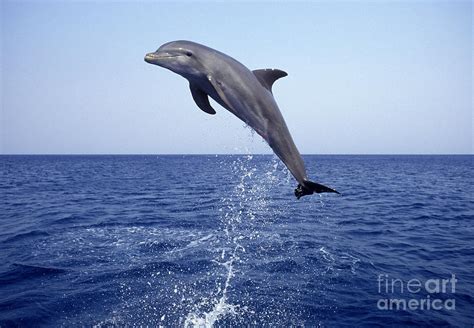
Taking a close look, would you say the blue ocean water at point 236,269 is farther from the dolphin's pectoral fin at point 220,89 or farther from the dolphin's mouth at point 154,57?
the dolphin's mouth at point 154,57

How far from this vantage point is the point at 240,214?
27.2 meters

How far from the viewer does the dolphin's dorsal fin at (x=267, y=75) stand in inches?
224

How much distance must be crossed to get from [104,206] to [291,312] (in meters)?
23.4

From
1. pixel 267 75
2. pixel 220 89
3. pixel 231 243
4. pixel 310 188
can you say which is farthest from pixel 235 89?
pixel 231 243

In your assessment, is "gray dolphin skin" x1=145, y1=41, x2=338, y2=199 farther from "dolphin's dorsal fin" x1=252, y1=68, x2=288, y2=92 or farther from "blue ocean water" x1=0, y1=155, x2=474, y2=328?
"blue ocean water" x1=0, y1=155, x2=474, y2=328

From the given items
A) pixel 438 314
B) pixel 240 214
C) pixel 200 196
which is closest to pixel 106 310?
pixel 438 314

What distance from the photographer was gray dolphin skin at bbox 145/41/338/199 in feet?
16.8

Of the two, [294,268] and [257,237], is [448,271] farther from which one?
[257,237]

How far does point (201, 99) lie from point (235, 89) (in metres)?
0.67

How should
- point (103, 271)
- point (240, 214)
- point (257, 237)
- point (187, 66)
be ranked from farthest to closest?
1. point (240, 214)
2. point (257, 237)
3. point (103, 271)
4. point (187, 66)

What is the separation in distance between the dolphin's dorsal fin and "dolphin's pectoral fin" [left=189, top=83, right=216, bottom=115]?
88 cm

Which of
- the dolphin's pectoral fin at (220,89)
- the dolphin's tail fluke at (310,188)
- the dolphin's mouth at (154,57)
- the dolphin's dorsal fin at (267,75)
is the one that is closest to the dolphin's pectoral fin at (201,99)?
the dolphin's pectoral fin at (220,89)

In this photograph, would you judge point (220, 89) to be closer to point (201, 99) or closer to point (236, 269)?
point (201, 99)

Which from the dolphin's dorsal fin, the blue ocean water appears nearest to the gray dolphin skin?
the dolphin's dorsal fin
